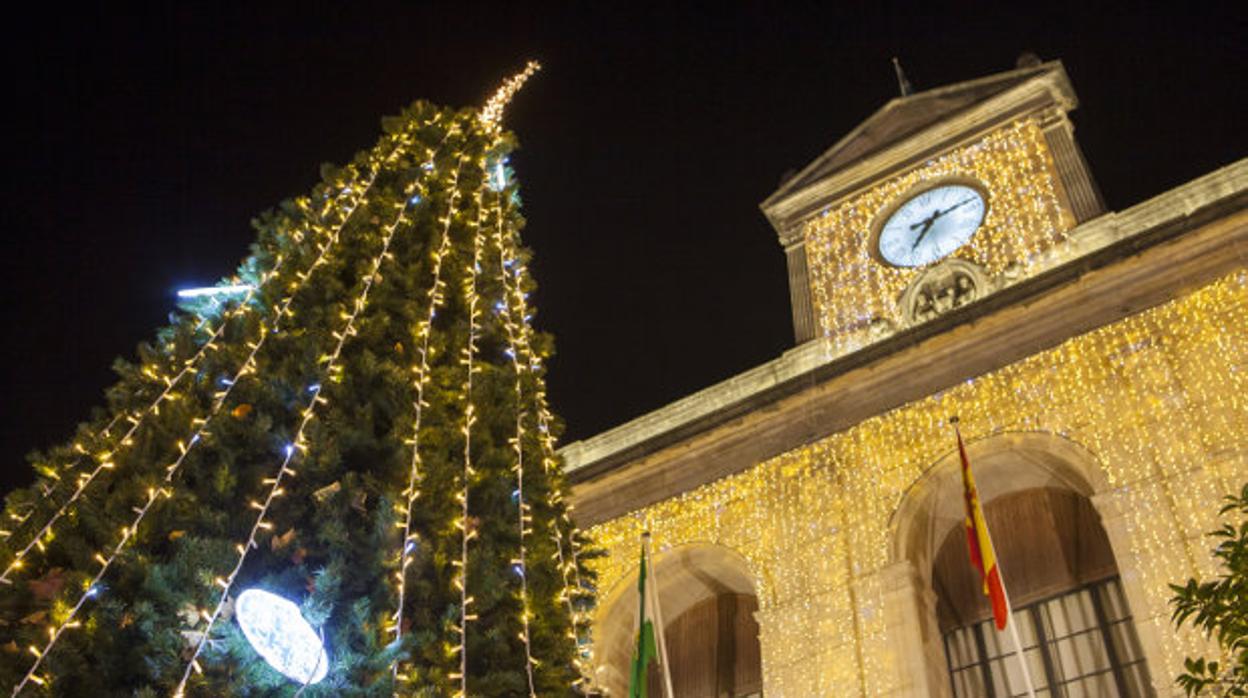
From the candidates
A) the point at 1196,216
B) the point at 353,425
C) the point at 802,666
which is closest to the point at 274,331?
the point at 353,425

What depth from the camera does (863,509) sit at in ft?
45.8

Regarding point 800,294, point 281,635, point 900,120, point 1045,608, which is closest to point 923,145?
point 900,120

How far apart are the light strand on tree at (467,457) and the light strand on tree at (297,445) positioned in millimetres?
596

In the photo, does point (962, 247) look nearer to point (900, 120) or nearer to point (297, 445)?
point (900, 120)

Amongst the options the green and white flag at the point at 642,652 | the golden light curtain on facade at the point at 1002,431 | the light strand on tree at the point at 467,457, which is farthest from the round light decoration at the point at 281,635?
the golden light curtain on facade at the point at 1002,431

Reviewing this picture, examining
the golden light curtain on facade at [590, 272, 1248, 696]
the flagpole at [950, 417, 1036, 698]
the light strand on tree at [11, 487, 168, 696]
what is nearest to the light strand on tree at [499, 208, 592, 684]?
the light strand on tree at [11, 487, 168, 696]

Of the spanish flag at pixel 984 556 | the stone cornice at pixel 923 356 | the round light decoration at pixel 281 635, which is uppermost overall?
the stone cornice at pixel 923 356

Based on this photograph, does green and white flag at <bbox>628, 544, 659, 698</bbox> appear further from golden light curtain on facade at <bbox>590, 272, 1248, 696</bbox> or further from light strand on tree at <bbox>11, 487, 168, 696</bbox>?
light strand on tree at <bbox>11, 487, 168, 696</bbox>

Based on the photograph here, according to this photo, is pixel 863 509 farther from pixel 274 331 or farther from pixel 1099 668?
pixel 274 331

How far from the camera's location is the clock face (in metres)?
16.7

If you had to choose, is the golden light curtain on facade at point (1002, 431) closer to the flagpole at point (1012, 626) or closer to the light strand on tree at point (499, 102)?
the flagpole at point (1012, 626)

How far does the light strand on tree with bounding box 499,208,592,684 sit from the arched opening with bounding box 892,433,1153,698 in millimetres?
6255

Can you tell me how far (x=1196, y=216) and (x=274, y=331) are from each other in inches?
427

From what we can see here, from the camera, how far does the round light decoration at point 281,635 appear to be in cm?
552
